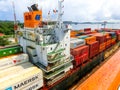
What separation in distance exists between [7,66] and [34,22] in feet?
21.4

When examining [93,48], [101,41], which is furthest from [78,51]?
[101,41]

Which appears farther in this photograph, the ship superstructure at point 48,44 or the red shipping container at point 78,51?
the red shipping container at point 78,51

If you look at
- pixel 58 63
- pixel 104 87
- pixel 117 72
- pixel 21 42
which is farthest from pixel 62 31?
pixel 117 72

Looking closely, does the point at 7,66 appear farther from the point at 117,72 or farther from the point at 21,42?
the point at 117,72

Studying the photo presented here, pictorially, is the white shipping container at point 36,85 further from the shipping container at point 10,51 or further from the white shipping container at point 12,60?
the shipping container at point 10,51

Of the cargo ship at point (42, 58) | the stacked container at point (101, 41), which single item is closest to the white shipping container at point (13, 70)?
the cargo ship at point (42, 58)

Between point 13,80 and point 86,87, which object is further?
point 86,87

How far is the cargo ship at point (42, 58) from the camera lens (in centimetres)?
1163

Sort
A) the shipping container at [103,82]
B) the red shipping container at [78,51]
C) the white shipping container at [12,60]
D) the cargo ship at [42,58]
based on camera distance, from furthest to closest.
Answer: the red shipping container at [78,51] < the shipping container at [103,82] < the white shipping container at [12,60] < the cargo ship at [42,58]

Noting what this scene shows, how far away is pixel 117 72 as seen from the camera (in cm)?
1770

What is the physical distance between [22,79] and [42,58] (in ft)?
11.0

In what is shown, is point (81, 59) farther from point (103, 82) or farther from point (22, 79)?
point (22, 79)

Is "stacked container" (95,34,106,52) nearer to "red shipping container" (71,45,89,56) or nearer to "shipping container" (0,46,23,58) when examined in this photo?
"red shipping container" (71,45,89,56)

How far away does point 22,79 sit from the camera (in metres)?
10.8
